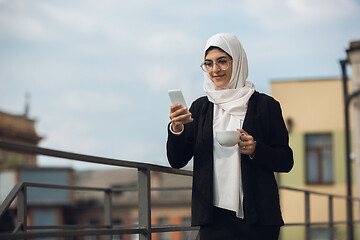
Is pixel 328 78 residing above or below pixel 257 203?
above

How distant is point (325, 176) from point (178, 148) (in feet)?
76.8

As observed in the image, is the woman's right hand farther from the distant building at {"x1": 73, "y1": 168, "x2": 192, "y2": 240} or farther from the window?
the distant building at {"x1": 73, "y1": 168, "x2": 192, "y2": 240}

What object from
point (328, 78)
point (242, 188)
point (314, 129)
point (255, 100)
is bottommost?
point (242, 188)

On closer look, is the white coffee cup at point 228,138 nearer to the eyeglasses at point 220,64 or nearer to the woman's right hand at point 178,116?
the woman's right hand at point 178,116

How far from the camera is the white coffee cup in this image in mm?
3133

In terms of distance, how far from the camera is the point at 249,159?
3.27 meters

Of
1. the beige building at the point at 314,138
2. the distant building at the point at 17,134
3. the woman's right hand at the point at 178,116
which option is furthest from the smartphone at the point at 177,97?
the distant building at the point at 17,134

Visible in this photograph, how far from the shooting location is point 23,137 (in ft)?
196

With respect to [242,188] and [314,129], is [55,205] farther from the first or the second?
[242,188]

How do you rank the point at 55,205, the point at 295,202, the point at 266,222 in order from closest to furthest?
the point at 266,222 < the point at 295,202 < the point at 55,205

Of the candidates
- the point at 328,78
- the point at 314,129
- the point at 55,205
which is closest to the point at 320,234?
the point at 314,129

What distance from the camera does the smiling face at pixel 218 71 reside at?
11.1ft

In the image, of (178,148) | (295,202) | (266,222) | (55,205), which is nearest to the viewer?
(266,222)

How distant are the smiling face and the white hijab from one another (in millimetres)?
23
